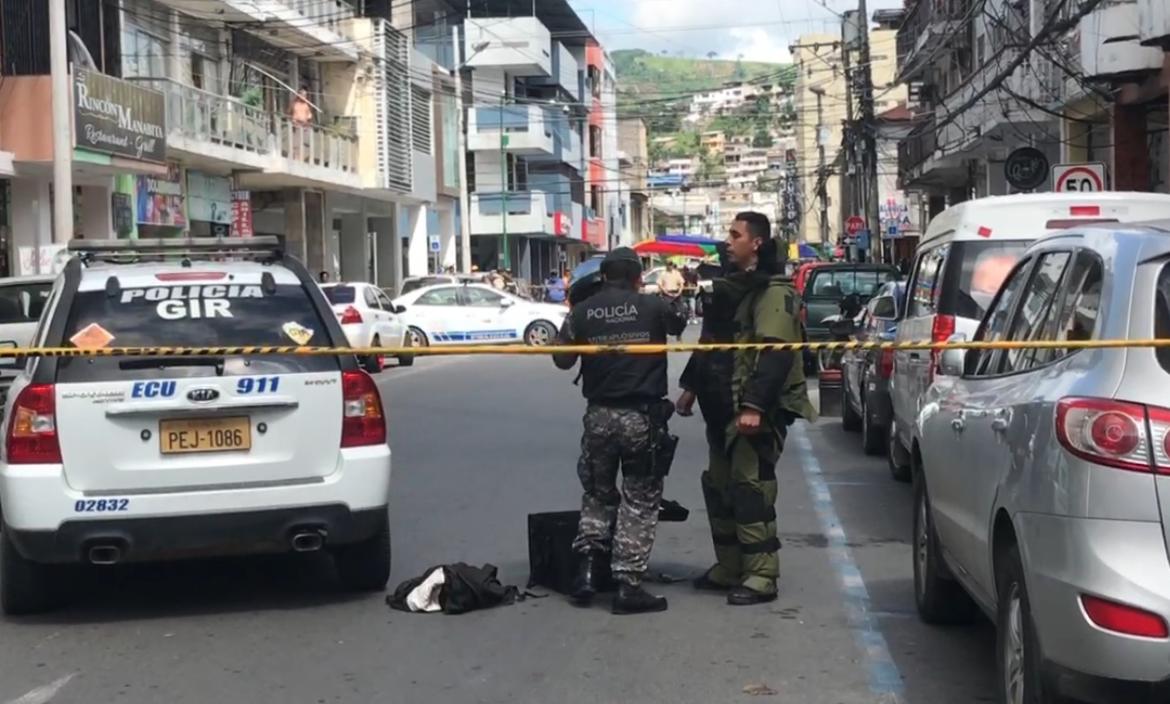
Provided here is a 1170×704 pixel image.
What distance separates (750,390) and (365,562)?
7.07 ft

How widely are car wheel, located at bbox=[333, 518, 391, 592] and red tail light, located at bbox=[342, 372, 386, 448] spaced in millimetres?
516

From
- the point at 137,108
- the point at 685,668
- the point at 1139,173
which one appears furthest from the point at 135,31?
the point at 685,668

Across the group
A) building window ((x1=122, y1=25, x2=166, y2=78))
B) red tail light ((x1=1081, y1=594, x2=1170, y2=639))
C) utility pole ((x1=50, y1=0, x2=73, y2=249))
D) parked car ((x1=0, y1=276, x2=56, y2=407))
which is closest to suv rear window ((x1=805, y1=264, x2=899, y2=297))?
utility pole ((x1=50, y1=0, x2=73, y2=249))

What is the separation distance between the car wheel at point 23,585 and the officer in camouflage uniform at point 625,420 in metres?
2.66

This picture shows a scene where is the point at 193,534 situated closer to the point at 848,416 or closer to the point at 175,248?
the point at 175,248

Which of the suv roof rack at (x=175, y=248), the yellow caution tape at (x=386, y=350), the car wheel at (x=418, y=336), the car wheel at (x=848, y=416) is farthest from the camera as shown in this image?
the car wheel at (x=418, y=336)

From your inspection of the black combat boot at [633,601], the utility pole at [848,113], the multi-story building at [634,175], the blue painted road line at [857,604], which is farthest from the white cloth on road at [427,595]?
the multi-story building at [634,175]

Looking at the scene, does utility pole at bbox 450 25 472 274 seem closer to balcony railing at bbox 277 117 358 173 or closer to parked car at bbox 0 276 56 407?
Answer: balcony railing at bbox 277 117 358 173

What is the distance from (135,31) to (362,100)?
12.9 meters

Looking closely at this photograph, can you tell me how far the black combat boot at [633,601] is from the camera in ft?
24.3

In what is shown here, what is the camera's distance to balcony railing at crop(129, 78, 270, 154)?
1111 inches

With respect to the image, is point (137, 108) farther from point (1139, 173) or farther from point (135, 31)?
point (1139, 173)

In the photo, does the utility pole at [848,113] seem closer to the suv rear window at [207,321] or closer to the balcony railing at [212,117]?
the balcony railing at [212,117]

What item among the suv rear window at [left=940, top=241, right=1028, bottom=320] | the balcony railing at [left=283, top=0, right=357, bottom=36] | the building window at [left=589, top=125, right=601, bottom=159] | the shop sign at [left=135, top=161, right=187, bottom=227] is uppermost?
the building window at [left=589, top=125, right=601, bottom=159]
